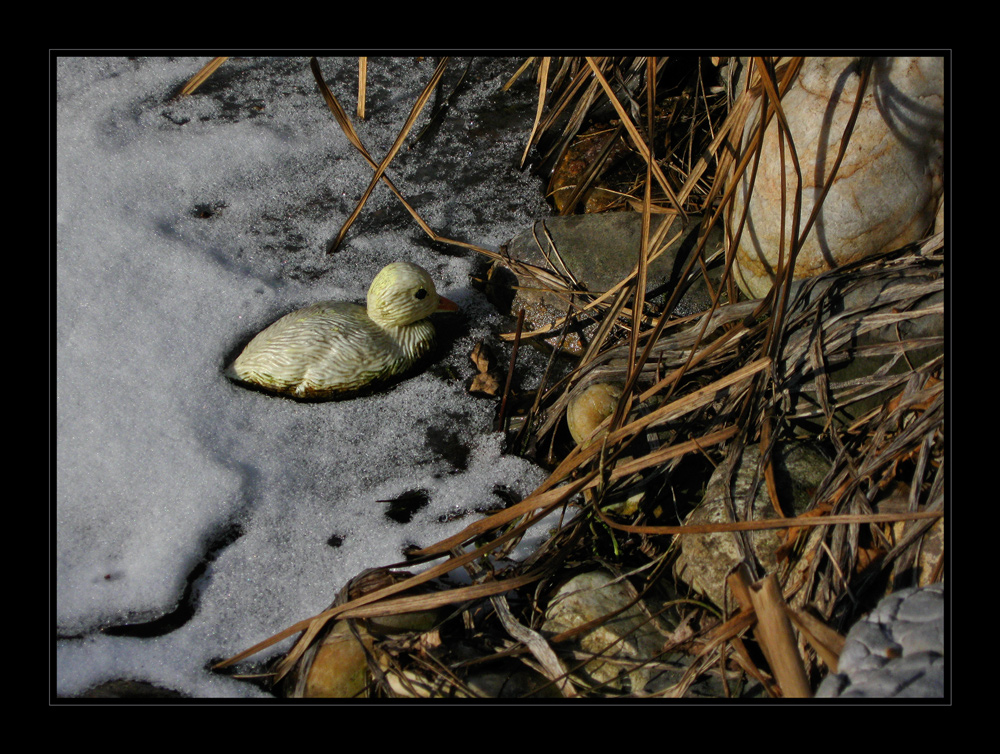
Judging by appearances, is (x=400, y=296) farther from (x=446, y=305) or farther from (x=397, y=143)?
(x=397, y=143)

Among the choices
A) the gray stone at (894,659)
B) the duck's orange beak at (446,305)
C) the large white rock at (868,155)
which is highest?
the large white rock at (868,155)

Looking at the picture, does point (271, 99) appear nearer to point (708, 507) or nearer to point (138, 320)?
point (138, 320)

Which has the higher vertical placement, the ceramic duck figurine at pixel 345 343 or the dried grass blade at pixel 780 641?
the ceramic duck figurine at pixel 345 343

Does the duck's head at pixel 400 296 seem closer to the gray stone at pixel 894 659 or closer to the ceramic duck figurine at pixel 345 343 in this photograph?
the ceramic duck figurine at pixel 345 343

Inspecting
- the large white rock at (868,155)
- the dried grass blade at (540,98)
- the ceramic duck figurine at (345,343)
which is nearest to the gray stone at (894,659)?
the large white rock at (868,155)

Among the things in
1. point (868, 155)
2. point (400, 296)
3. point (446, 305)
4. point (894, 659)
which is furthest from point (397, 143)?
point (894, 659)

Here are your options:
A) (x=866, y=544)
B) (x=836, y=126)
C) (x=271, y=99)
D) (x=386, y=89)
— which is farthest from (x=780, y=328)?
(x=271, y=99)

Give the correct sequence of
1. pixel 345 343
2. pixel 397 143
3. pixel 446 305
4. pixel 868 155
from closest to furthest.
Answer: pixel 868 155
pixel 397 143
pixel 345 343
pixel 446 305
